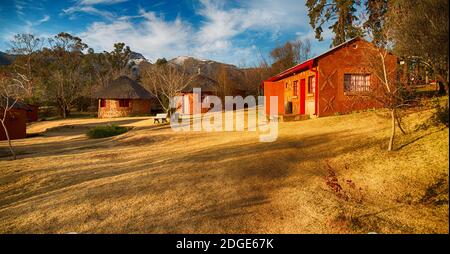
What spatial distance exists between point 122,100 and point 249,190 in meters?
32.0

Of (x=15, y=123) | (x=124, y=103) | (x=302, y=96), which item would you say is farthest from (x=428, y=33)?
(x=124, y=103)

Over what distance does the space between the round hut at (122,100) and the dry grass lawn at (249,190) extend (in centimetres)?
2514

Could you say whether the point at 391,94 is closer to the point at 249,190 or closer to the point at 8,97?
the point at 249,190

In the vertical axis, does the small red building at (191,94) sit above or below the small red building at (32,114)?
above

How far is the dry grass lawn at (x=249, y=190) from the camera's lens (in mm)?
5059

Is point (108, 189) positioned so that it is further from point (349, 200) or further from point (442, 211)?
point (442, 211)

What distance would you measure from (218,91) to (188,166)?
26949mm

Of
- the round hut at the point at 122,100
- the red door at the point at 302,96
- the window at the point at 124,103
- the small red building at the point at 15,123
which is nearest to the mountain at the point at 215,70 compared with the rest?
the round hut at the point at 122,100

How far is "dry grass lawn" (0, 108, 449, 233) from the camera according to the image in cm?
506

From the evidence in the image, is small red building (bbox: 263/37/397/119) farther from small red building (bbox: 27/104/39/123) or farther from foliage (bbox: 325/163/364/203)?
small red building (bbox: 27/104/39/123)

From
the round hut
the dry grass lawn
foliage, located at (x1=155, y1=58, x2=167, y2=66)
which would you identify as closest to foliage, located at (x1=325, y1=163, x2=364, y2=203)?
the dry grass lawn

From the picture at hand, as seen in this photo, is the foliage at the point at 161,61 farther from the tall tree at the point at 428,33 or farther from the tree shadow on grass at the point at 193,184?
the tall tree at the point at 428,33

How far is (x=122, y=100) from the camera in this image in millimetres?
35156

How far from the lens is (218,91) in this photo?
3491cm
